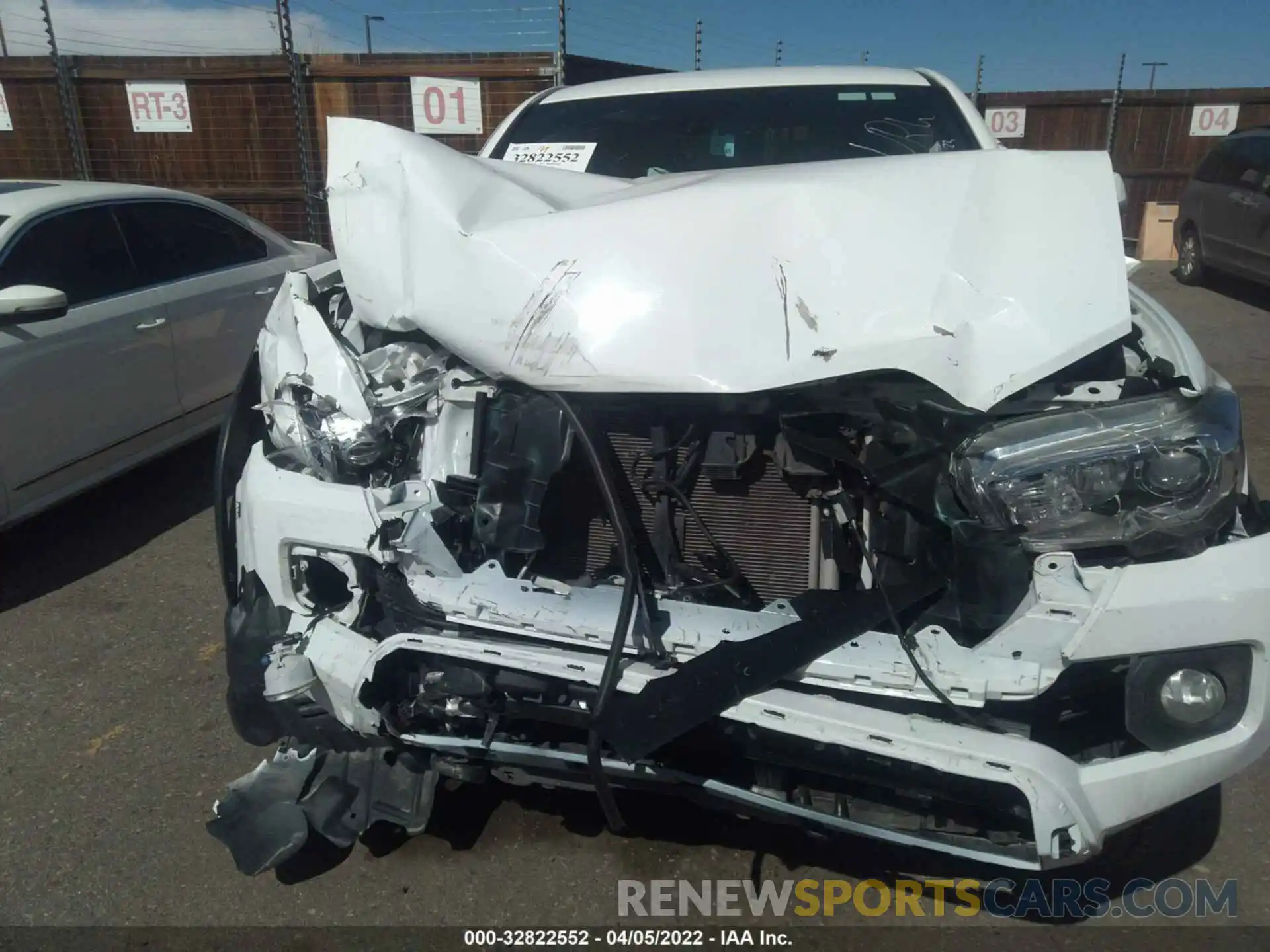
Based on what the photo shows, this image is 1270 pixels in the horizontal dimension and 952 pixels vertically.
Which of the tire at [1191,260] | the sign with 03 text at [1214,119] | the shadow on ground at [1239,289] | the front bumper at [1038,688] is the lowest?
the shadow on ground at [1239,289]

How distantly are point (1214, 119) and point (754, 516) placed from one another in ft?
42.8

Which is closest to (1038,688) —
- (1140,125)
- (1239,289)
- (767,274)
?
(767,274)

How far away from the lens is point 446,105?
9.00 m

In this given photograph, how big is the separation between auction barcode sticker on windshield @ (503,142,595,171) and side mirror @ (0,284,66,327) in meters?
1.77

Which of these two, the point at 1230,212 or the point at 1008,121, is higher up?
the point at 1008,121

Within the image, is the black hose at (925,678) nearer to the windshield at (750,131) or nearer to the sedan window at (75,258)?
the windshield at (750,131)

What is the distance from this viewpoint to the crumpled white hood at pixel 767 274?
189 centimetres

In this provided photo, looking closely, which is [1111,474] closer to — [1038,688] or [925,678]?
[1038,688]

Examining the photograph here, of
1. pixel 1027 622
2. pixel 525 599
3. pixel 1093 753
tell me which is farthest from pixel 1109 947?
pixel 525 599

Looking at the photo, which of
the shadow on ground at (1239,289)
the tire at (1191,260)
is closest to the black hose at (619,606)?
the shadow on ground at (1239,289)

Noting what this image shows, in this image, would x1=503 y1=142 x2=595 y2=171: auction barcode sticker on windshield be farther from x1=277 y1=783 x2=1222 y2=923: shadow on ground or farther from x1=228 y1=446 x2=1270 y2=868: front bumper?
x1=277 y1=783 x2=1222 y2=923: shadow on ground

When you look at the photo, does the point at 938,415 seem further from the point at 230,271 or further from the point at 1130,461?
the point at 230,271

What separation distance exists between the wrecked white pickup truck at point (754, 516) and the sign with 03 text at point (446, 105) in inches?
281

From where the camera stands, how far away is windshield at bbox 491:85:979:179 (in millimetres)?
3234
